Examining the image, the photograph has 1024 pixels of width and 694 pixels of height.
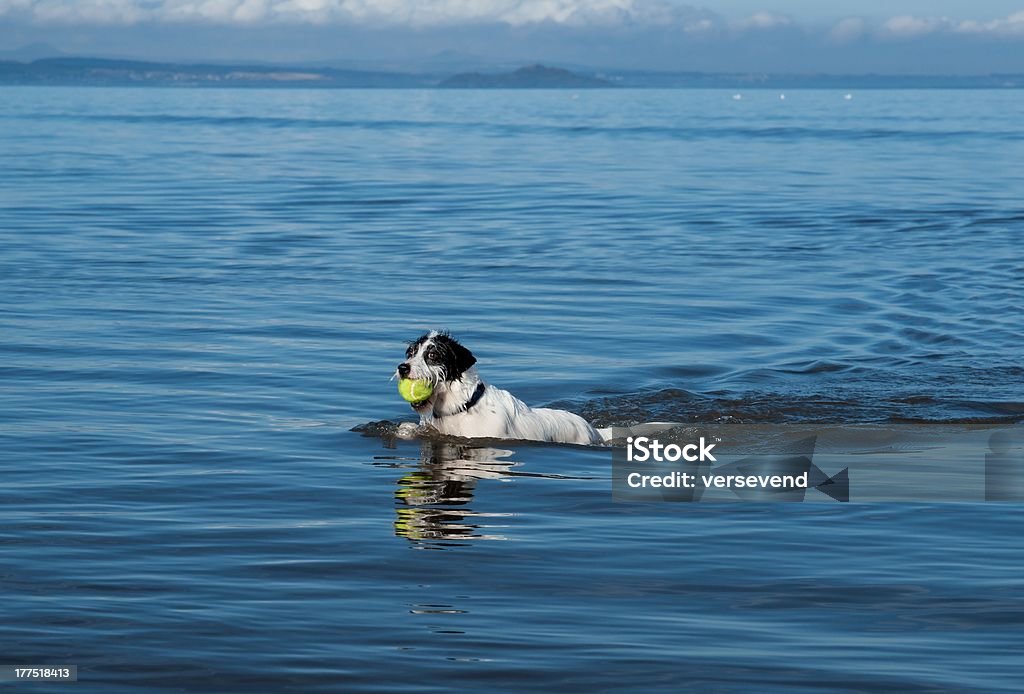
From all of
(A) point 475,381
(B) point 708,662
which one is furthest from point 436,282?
(B) point 708,662

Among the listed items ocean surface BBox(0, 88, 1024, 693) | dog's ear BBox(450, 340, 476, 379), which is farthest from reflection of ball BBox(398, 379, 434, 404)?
ocean surface BBox(0, 88, 1024, 693)

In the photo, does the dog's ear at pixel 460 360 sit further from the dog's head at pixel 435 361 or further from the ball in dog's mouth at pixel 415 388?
the ball in dog's mouth at pixel 415 388

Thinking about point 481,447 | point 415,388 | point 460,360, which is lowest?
point 481,447

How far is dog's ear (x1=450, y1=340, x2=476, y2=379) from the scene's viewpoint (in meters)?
10.0

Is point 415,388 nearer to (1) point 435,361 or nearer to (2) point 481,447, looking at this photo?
(1) point 435,361

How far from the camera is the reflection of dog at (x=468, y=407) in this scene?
998cm

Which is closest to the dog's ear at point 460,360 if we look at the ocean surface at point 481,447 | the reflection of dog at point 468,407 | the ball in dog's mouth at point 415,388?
the reflection of dog at point 468,407

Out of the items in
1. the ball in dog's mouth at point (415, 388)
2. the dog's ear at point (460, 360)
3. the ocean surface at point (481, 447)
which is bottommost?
the ocean surface at point (481, 447)

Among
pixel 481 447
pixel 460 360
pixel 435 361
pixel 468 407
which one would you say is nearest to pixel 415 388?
pixel 435 361

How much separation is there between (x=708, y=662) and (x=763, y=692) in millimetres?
374

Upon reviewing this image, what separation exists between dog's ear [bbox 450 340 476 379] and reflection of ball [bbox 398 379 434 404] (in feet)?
0.69

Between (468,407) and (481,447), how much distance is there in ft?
1.19

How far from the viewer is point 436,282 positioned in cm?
1991

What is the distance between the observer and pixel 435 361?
9953 mm
